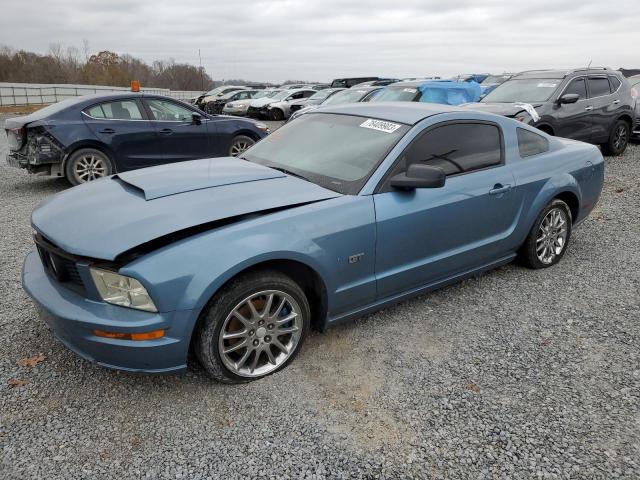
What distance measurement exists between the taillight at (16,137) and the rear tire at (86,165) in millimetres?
684

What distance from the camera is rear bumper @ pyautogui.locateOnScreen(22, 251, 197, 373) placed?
2.33 m

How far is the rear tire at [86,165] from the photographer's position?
707 cm

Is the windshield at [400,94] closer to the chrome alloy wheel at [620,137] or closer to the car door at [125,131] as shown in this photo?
the chrome alloy wheel at [620,137]

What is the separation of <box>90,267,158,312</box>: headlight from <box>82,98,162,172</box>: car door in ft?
18.0

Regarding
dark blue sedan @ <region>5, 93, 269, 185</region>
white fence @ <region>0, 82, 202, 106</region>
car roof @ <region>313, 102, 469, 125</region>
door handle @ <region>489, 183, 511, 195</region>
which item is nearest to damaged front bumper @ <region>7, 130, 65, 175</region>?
dark blue sedan @ <region>5, 93, 269, 185</region>

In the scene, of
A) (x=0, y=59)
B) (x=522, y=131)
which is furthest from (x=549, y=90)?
(x=0, y=59)

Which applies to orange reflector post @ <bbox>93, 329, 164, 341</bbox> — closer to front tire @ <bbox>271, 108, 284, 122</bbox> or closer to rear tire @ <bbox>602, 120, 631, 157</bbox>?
rear tire @ <bbox>602, 120, 631, 157</bbox>

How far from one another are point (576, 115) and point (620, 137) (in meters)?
1.93

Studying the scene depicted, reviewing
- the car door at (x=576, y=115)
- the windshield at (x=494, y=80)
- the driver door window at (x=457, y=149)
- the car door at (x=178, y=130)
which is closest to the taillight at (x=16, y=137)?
the car door at (x=178, y=130)

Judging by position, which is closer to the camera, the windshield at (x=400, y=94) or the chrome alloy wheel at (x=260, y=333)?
the chrome alloy wheel at (x=260, y=333)

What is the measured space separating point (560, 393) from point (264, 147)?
2666 millimetres

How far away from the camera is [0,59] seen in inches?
1657

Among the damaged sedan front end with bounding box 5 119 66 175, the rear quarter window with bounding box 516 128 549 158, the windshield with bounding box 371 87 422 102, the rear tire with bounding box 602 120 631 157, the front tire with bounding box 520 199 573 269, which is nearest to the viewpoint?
the rear quarter window with bounding box 516 128 549 158

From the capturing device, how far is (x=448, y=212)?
333 cm
